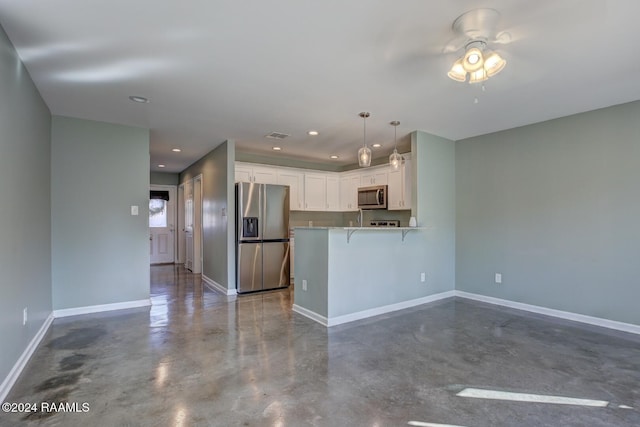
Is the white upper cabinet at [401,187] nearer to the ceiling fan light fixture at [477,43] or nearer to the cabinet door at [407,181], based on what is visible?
the cabinet door at [407,181]

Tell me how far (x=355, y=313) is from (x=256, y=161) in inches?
141

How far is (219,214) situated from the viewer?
17.9 feet

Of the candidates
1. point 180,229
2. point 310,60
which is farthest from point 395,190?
point 180,229

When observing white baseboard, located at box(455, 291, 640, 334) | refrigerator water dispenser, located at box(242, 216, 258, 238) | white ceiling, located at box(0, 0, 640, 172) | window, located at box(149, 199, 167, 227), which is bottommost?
white baseboard, located at box(455, 291, 640, 334)

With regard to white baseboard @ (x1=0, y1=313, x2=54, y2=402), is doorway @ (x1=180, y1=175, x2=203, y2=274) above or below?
above

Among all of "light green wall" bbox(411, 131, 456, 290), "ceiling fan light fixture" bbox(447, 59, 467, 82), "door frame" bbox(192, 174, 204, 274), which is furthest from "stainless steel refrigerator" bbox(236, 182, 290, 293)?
"ceiling fan light fixture" bbox(447, 59, 467, 82)

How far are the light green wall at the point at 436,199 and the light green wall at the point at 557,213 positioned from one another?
14 centimetres

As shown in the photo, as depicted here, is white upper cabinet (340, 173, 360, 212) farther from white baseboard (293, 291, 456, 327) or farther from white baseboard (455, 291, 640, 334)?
white baseboard (455, 291, 640, 334)

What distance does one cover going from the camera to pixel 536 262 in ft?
13.7

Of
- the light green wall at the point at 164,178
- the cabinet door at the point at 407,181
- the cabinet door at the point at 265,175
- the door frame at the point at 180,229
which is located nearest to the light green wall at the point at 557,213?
the cabinet door at the point at 407,181

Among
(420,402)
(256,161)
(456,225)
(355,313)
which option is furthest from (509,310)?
(256,161)

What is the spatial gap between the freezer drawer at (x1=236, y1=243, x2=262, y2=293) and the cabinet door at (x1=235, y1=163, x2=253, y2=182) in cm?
121

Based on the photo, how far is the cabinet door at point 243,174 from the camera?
5628mm

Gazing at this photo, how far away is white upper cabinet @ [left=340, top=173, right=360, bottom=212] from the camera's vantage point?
20.9 ft
